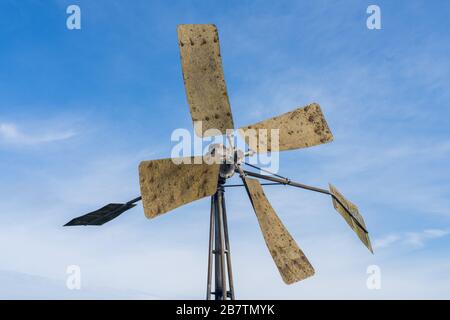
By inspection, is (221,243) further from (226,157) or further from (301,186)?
(301,186)

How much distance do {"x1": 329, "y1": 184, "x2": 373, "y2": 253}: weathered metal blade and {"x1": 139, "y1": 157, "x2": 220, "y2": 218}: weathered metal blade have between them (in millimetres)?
3850

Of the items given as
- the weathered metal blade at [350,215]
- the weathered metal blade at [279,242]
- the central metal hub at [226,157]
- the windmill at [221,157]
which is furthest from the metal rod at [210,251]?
the weathered metal blade at [350,215]

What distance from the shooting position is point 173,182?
8.36m

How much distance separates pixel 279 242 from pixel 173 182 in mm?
2635

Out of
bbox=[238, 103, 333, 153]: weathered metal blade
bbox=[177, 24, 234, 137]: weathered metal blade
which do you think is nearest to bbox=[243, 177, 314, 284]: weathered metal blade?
bbox=[238, 103, 333, 153]: weathered metal blade

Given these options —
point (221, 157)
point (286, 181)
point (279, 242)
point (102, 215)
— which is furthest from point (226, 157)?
point (102, 215)

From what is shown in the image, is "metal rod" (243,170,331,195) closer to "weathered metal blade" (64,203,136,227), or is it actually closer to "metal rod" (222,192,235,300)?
"metal rod" (222,192,235,300)

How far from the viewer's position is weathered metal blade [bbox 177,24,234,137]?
31.6 ft

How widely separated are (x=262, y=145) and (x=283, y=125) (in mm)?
730

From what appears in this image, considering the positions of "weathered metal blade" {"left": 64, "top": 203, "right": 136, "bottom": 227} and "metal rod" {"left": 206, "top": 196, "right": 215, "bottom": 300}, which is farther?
"weathered metal blade" {"left": 64, "top": 203, "right": 136, "bottom": 227}
